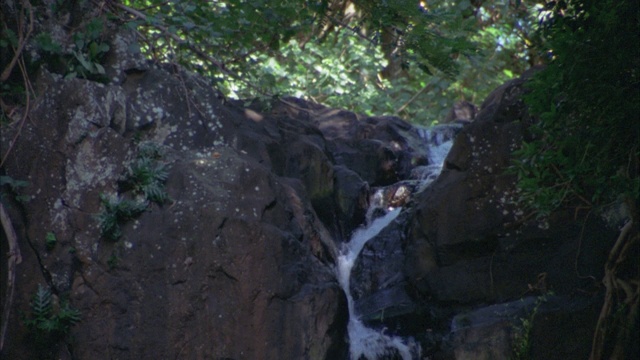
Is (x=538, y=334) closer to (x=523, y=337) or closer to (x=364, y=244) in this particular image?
(x=523, y=337)

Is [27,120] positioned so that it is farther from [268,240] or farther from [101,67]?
[268,240]

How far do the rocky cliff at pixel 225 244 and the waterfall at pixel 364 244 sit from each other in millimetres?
168

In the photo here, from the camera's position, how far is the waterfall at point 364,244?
25.8 ft

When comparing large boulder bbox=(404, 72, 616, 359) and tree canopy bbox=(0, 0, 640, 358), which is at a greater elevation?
tree canopy bbox=(0, 0, 640, 358)

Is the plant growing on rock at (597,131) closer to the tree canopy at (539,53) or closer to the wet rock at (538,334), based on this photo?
the tree canopy at (539,53)

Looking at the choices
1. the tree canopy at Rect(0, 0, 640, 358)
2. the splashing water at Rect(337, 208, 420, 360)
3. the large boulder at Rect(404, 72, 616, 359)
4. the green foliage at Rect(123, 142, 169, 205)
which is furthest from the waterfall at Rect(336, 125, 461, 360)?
the green foliage at Rect(123, 142, 169, 205)

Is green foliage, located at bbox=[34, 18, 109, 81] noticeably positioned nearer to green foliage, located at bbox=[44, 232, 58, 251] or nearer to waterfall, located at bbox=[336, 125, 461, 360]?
green foliage, located at bbox=[44, 232, 58, 251]

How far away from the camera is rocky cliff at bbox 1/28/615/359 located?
6.93 meters

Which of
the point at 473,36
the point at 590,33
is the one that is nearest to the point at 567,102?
the point at 590,33

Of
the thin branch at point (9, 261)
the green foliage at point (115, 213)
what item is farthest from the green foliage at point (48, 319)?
the green foliage at point (115, 213)

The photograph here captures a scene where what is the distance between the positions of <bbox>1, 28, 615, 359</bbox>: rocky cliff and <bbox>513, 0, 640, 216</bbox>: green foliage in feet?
4.04

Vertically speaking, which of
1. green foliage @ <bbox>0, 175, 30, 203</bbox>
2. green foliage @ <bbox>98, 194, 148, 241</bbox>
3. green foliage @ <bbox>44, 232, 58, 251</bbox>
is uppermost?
green foliage @ <bbox>0, 175, 30, 203</bbox>

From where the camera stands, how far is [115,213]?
7105mm

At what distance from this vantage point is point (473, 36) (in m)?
16.5
